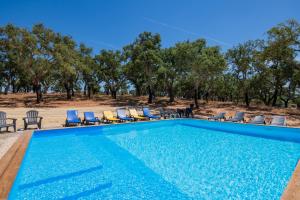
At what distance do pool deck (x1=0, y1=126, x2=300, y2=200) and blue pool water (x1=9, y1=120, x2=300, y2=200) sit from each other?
25cm

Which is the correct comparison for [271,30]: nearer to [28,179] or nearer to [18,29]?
[28,179]

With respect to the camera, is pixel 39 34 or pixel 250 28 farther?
pixel 39 34

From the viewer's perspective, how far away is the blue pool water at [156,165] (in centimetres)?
497

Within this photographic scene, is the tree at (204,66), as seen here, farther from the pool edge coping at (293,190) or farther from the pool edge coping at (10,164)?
the pool edge coping at (293,190)

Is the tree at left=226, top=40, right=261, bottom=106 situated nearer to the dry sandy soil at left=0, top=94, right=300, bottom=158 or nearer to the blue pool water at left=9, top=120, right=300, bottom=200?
the dry sandy soil at left=0, top=94, right=300, bottom=158

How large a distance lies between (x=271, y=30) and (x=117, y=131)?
16.7 metres

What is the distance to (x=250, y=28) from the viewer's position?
57.6 ft

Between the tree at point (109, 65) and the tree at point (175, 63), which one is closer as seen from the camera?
the tree at point (175, 63)

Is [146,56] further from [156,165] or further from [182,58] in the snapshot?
[156,165]

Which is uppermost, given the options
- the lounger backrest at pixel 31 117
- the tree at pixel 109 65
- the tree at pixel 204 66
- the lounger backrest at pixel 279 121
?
the tree at pixel 109 65

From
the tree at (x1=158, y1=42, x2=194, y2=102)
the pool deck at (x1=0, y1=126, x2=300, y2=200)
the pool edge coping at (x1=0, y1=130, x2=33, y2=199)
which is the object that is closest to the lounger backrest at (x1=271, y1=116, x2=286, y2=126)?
the pool deck at (x1=0, y1=126, x2=300, y2=200)

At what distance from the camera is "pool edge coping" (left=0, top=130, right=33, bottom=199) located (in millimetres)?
4043

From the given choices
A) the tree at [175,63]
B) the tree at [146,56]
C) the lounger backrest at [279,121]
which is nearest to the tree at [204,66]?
the tree at [175,63]

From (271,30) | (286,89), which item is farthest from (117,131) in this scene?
(286,89)
